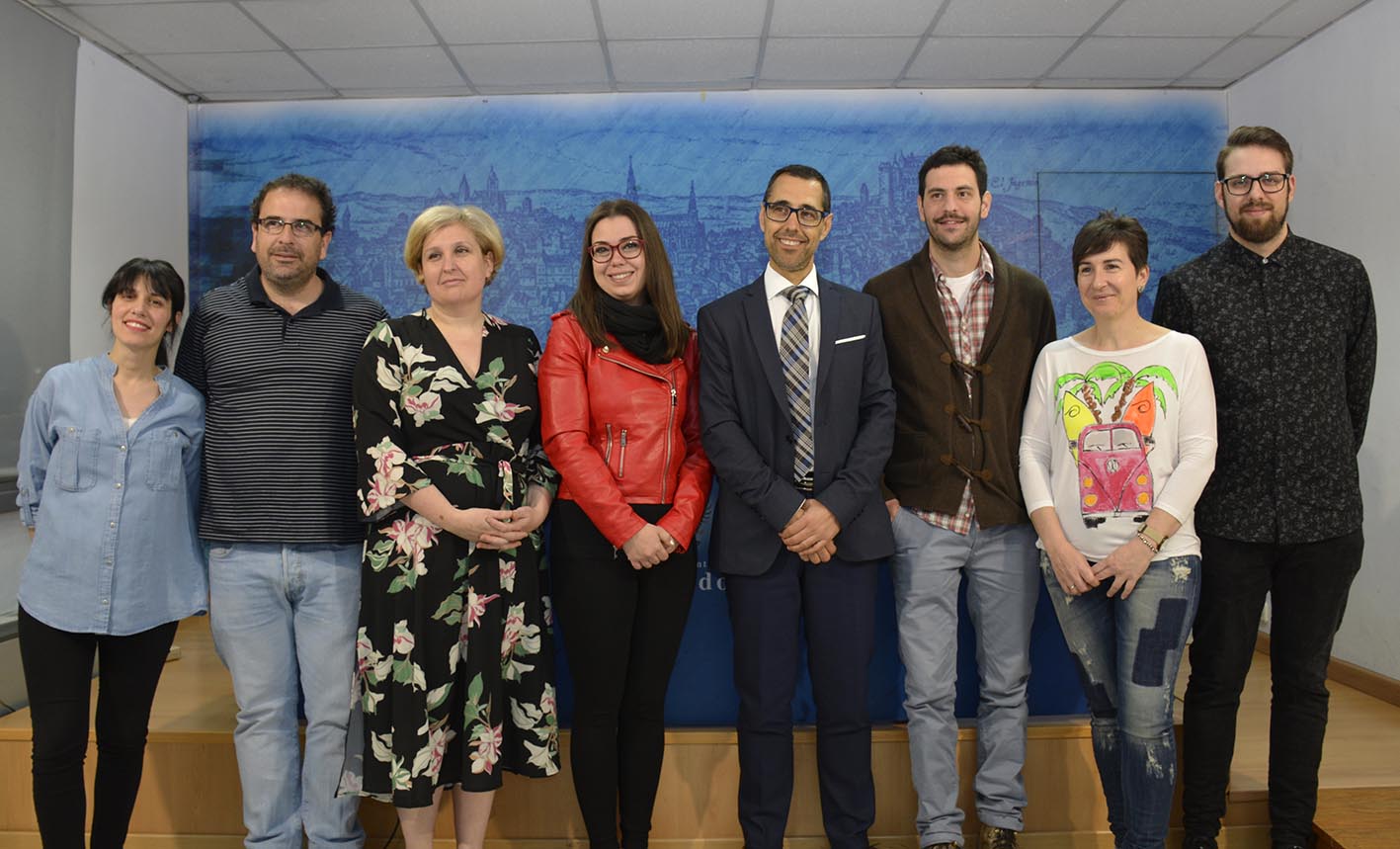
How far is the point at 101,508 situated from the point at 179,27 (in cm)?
270

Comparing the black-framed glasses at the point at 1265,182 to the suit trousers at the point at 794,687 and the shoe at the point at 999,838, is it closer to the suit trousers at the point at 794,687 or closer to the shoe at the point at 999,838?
the suit trousers at the point at 794,687

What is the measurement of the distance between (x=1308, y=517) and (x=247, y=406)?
2.54 meters

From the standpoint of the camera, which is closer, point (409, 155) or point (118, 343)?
point (118, 343)

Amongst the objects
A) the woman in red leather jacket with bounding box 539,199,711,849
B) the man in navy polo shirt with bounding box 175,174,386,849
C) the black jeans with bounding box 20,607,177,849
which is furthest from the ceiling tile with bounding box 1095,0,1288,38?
the black jeans with bounding box 20,607,177,849

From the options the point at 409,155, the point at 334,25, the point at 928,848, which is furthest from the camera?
the point at 409,155

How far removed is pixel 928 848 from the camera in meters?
2.14

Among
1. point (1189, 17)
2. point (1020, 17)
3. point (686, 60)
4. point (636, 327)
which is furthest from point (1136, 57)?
point (636, 327)

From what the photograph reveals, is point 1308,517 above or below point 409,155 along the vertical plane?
below

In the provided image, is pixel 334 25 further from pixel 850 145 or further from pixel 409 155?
pixel 850 145

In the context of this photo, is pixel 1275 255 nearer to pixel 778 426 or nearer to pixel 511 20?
pixel 778 426

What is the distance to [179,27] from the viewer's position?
3.66 metres

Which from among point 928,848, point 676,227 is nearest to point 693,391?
point 928,848

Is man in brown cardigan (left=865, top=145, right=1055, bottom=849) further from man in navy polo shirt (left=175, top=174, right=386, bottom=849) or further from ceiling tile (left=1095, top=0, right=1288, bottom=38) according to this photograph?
ceiling tile (left=1095, top=0, right=1288, bottom=38)

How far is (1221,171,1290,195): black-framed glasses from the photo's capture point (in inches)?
81.5
